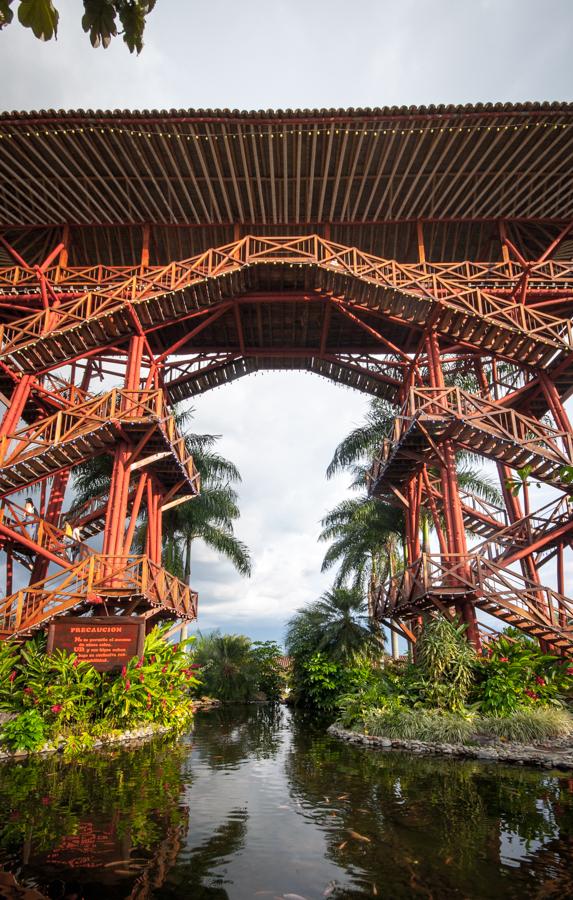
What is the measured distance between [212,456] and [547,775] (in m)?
22.2

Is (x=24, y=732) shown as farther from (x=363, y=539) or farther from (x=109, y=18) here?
(x=363, y=539)

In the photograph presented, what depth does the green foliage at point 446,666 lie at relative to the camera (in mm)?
13953

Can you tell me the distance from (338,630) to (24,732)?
51.8 ft

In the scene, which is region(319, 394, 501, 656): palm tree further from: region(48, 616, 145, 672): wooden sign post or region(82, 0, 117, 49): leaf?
region(82, 0, 117, 49): leaf

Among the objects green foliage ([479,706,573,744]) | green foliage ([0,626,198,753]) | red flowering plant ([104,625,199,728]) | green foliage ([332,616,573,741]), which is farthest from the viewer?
red flowering plant ([104,625,199,728])

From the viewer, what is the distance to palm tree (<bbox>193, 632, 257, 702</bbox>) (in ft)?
95.3

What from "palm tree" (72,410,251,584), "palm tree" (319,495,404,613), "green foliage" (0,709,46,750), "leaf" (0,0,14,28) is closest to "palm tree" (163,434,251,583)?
"palm tree" (72,410,251,584)

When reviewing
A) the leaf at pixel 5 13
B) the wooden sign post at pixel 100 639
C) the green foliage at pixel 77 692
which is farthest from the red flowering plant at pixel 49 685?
the leaf at pixel 5 13

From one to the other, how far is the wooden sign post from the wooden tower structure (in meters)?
0.78

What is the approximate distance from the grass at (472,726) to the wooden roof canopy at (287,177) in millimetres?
15982

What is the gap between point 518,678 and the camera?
13.9 meters

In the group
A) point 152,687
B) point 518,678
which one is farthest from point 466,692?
point 152,687

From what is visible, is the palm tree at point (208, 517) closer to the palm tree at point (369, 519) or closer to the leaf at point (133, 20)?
the palm tree at point (369, 519)

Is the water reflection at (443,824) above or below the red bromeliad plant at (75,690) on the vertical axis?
below
